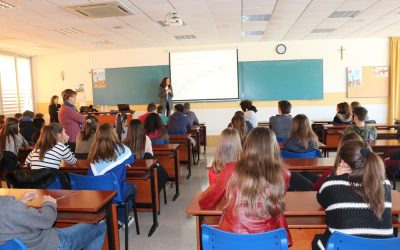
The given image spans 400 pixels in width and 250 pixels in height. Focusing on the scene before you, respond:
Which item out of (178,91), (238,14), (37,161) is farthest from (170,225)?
(178,91)

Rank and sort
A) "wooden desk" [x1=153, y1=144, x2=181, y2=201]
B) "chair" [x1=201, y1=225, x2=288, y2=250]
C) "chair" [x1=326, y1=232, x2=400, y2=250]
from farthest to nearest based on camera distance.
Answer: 1. "wooden desk" [x1=153, y1=144, x2=181, y2=201]
2. "chair" [x1=201, y1=225, x2=288, y2=250]
3. "chair" [x1=326, y1=232, x2=400, y2=250]

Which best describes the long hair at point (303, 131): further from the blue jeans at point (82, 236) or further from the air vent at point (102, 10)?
the air vent at point (102, 10)

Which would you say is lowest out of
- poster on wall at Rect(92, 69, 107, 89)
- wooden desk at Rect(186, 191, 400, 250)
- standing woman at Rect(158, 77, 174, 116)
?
wooden desk at Rect(186, 191, 400, 250)

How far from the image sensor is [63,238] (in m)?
2.24

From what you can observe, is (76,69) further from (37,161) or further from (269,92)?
(37,161)

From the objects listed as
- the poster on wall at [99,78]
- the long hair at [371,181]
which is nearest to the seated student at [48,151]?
the long hair at [371,181]

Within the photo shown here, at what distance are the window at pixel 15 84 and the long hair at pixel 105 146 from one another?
729 centimetres

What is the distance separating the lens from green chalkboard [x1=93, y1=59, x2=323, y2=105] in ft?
31.1

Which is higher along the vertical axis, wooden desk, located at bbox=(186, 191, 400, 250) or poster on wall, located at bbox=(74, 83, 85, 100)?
poster on wall, located at bbox=(74, 83, 85, 100)

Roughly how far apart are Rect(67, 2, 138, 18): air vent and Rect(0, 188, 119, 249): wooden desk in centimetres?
337

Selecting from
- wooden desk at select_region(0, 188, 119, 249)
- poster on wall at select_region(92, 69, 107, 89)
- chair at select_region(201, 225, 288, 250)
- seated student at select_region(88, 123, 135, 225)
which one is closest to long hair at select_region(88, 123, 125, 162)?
seated student at select_region(88, 123, 135, 225)

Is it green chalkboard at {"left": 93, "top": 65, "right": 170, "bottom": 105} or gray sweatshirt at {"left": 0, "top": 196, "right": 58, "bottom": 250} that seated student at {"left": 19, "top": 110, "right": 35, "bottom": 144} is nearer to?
green chalkboard at {"left": 93, "top": 65, "right": 170, "bottom": 105}

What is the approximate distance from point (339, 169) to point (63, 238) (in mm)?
1872

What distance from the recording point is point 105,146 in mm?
3406
